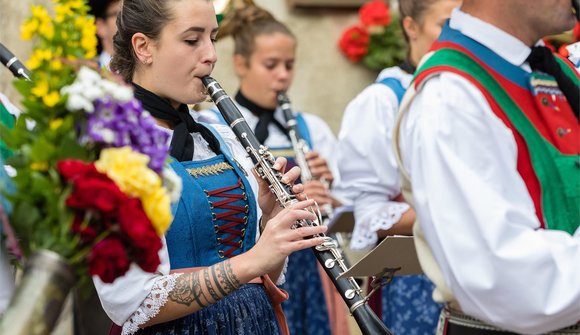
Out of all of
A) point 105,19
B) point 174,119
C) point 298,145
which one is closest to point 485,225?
point 174,119

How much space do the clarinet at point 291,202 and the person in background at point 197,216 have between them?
0.11ft

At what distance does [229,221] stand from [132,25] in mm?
625

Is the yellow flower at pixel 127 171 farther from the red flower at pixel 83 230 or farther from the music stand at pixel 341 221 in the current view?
the music stand at pixel 341 221

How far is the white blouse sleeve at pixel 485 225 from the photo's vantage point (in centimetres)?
178

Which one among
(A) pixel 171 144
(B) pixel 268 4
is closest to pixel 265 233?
(A) pixel 171 144

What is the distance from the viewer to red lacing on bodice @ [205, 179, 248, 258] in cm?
256

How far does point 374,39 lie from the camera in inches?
235

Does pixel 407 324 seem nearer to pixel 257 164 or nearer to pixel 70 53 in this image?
pixel 257 164

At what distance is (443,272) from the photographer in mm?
1871

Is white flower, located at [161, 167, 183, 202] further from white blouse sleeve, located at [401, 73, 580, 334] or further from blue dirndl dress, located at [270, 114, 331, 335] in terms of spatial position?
blue dirndl dress, located at [270, 114, 331, 335]

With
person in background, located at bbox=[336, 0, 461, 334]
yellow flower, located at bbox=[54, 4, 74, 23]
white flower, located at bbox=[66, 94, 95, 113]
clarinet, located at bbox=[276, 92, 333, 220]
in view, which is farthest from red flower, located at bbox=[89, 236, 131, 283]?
clarinet, located at bbox=[276, 92, 333, 220]

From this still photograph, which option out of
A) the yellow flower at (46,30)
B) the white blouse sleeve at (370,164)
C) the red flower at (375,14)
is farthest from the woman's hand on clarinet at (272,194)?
the red flower at (375,14)

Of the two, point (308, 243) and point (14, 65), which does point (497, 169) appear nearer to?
point (308, 243)

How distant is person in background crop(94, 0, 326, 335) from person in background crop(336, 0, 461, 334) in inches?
40.6
